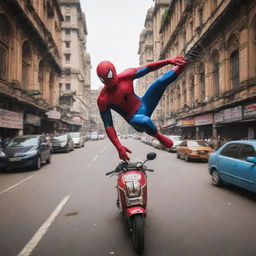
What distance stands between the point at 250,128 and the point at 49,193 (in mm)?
15126

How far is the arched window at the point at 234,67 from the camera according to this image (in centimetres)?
1908

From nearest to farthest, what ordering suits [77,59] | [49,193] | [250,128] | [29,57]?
[49,193] → [250,128] → [29,57] → [77,59]

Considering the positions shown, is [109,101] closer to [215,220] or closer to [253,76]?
[215,220]

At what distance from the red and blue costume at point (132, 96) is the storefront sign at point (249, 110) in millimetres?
13868

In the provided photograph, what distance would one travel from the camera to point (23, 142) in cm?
1092

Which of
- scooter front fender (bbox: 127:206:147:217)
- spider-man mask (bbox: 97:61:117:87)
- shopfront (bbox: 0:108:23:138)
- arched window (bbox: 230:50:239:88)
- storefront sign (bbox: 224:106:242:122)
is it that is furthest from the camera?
arched window (bbox: 230:50:239:88)

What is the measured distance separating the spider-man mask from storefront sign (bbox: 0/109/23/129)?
606 inches

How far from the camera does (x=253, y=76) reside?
53.6 ft

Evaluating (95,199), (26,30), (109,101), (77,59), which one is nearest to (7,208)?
(95,199)

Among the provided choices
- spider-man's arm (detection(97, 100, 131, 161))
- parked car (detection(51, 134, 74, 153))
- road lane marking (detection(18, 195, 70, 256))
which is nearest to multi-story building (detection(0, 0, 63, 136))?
parked car (detection(51, 134, 74, 153))

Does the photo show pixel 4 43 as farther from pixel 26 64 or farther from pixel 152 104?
pixel 152 104

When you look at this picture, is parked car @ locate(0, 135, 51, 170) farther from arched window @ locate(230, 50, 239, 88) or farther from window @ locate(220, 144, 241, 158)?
arched window @ locate(230, 50, 239, 88)

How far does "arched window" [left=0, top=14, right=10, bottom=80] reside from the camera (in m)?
18.9

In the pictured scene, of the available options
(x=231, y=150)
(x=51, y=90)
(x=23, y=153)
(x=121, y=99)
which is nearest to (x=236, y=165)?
(x=231, y=150)
